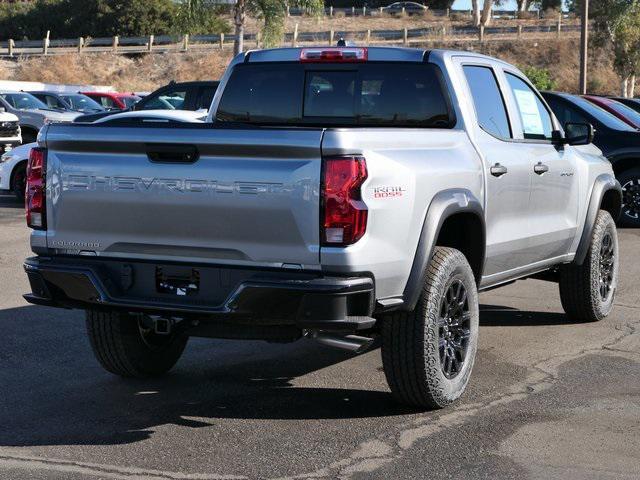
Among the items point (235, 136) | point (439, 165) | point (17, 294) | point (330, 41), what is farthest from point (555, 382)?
point (330, 41)

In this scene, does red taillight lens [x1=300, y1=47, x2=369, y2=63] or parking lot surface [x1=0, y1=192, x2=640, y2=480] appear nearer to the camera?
parking lot surface [x1=0, y1=192, x2=640, y2=480]

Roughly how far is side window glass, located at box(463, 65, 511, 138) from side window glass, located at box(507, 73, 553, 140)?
261 mm

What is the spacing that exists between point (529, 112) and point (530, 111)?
0.12ft

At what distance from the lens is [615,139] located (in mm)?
15359

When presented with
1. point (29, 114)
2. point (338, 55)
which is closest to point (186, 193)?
point (338, 55)

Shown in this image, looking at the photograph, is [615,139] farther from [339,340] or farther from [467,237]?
[339,340]

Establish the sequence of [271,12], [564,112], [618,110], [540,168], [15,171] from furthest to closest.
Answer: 1. [271,12]
2. [15,171]
3. [618,110]
4. [564,112]
5. [540,168]

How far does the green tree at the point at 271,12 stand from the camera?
3634cm

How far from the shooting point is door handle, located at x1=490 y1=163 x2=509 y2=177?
6.75 meters

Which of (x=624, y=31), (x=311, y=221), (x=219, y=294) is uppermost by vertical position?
(x=624, y=31)

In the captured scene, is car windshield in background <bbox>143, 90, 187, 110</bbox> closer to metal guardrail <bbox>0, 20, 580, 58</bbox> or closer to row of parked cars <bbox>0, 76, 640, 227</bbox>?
row of parked cars <bbox>0, 76, 640, 227</bbox>

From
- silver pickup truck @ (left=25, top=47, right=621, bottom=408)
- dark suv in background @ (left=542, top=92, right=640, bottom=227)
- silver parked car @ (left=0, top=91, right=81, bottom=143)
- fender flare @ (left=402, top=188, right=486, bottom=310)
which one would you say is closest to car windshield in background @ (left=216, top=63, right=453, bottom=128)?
silver pickup truck @ (left=25, top=47, right=621, bottom=408)

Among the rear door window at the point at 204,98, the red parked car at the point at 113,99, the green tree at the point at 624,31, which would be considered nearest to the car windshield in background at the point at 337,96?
the rear door window at the point at 204,98

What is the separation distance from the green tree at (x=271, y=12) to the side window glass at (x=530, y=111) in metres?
28.7
